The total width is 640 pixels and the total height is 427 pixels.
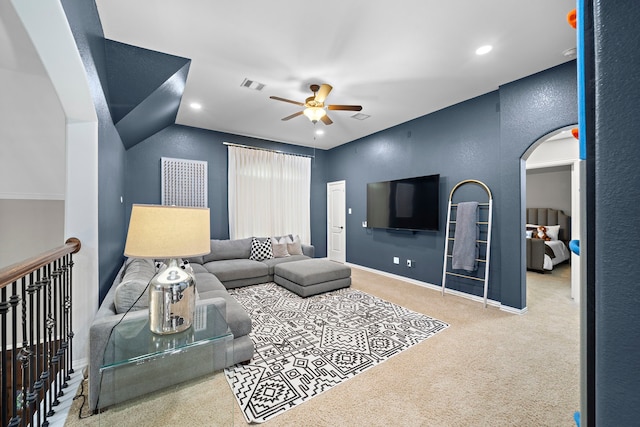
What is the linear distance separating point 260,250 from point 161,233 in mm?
3608

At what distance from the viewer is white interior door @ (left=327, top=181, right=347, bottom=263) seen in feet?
20.7

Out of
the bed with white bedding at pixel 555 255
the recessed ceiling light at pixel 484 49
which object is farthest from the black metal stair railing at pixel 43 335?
the bed with white bedding at pixel 555 255

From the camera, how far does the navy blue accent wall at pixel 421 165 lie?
11.9 feet

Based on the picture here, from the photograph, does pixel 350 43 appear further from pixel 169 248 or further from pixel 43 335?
pixel 43 335

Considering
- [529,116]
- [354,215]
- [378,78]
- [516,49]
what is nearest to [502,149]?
[529,116]

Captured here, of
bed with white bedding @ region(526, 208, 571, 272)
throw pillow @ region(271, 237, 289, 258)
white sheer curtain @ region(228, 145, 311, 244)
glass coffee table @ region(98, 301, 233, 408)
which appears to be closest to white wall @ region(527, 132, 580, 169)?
bed with white bedding @ region(526, 208, 571, 272)

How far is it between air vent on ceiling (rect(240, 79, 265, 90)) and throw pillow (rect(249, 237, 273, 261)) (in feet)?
9.00

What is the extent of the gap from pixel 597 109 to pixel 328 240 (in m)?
6.28

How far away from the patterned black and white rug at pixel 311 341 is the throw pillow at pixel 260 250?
1.09 metres

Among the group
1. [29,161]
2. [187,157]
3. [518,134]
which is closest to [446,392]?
[518,134]

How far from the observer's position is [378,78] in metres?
3.19

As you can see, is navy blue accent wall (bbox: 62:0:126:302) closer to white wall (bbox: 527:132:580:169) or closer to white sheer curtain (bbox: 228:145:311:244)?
white sheer curtain (bbox: 228:145:311:244)

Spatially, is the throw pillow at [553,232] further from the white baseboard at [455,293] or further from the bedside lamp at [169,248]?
the bedside lamp at [169,248]

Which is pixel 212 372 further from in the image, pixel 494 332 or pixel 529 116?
pixel 529 116
